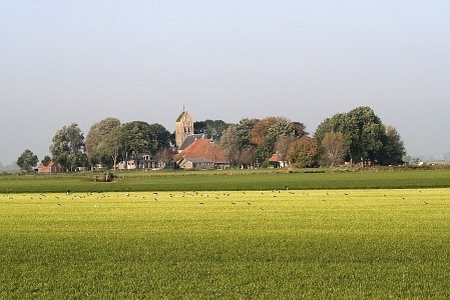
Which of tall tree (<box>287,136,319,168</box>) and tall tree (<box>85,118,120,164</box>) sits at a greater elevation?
tall tree (<box>85,118,120,164</box>)

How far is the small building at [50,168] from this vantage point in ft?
561

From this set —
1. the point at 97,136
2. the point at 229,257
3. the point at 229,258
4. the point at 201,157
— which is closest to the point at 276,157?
the point at 201,157

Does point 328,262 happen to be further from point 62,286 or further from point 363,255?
point 62,286

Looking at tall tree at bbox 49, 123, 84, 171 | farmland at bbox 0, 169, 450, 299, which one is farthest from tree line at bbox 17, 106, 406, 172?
farmland at bbox 0, 169, 450, 299

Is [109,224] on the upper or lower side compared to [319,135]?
lower

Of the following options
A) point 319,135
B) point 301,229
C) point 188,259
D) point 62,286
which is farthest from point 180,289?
A: point 319,135

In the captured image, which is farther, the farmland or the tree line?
the tree line

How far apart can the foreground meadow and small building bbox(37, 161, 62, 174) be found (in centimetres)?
15062

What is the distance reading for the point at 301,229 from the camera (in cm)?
2000

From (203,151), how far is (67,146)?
125ft

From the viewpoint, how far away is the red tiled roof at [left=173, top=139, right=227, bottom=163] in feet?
618

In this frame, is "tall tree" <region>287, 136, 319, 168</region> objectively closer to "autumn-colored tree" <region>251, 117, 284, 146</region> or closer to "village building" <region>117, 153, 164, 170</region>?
"autumn-colored tree" <region>251, 117, 284, 146</region>

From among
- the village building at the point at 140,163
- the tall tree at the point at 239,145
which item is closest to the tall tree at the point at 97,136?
the village building at the point at 140,163

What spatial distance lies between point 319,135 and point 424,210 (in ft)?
407
